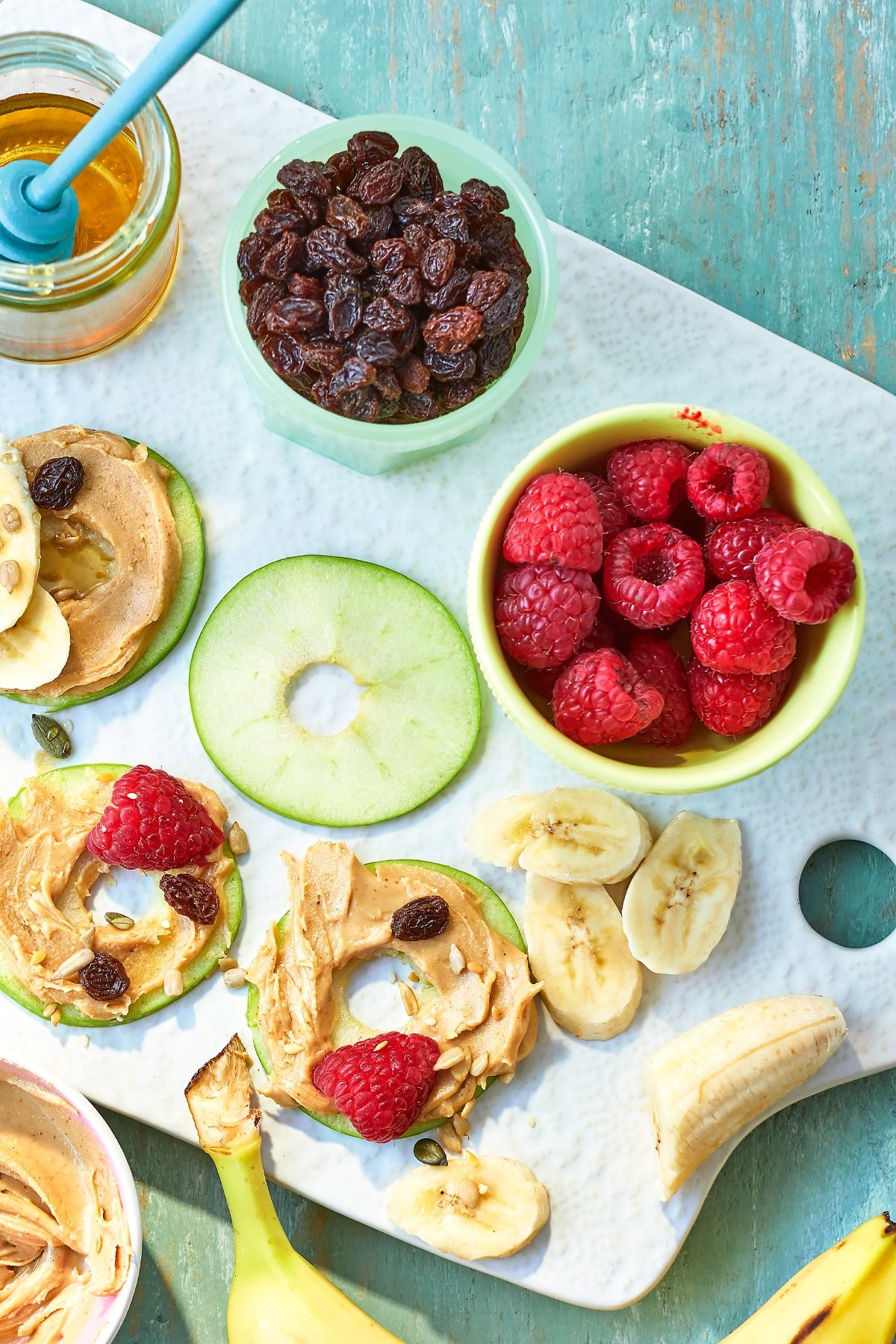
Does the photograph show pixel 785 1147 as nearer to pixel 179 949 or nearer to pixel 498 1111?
pixel 498 1111

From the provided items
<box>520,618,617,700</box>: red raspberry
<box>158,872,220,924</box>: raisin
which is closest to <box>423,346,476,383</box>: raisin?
<box>520,618,617,700</box>: red raspberry

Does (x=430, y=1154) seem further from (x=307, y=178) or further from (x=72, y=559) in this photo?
(x=307, y=178)

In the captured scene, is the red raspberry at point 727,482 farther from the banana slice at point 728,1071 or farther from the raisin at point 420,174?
the banana slice at point 728,1071

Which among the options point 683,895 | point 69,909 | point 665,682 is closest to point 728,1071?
point 683,895

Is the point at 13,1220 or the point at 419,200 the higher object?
the point at 419,200

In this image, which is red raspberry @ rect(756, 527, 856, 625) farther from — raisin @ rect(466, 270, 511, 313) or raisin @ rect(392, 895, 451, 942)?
raisin @ rect(392, 895, 451, 942)

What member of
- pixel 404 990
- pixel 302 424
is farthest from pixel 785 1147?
pixel 302 424
